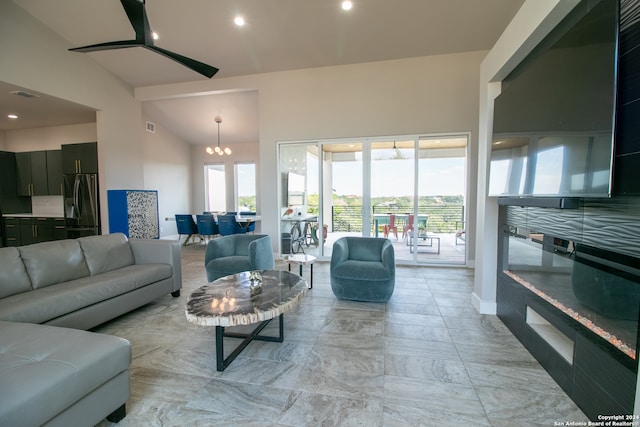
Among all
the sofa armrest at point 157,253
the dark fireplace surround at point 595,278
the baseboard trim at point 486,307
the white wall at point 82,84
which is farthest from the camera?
the white wall at point 82,84

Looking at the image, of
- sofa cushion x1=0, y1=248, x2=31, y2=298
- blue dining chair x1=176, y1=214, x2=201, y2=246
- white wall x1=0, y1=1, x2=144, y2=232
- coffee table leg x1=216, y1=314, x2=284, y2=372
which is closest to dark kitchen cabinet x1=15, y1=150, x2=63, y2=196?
white wall x1=0, y1=1, x2=144, y2=232

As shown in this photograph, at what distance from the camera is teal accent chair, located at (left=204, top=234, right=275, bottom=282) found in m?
3.51

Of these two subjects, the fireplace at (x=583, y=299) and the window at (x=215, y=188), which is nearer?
the fireplace at (x=583, y=299)

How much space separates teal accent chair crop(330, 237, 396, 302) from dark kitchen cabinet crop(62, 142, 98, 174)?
5438mm

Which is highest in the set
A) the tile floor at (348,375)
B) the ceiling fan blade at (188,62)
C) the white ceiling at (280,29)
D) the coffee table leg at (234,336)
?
the white ceiling at (280,29)

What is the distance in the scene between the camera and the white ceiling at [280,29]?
3.68 m

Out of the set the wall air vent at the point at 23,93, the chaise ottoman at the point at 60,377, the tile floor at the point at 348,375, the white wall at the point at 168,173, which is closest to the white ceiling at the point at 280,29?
the wall air vent at the point at 23,93

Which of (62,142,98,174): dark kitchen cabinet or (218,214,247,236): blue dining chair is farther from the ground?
(62,142,98,174): dark kitchen cabinet

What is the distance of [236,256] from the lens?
12.5 feet

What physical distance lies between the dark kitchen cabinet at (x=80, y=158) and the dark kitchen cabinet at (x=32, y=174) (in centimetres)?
85

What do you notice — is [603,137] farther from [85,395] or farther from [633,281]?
[85,395]

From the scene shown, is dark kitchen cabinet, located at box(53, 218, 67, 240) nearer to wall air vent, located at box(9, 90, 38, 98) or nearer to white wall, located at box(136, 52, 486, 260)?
wall air vent, located at box(9, 90, 38, 98)

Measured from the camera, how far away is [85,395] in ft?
4.36

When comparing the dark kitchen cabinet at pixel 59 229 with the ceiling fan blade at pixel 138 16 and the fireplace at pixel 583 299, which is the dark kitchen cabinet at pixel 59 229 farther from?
the fireplace at pixel 583 299
